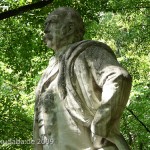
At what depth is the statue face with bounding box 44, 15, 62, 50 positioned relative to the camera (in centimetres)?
457

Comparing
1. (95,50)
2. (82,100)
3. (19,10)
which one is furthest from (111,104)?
(19,10)

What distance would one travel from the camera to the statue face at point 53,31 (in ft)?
15.0

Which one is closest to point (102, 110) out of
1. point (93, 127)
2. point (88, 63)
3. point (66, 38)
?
point (93, 127)

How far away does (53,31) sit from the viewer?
4.59 m

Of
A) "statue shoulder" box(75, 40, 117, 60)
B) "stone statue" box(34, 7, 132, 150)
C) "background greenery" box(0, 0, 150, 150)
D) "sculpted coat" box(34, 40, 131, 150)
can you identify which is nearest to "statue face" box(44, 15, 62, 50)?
"stone statue" box(34, 7, 132, 150)

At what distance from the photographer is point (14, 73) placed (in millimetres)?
10609

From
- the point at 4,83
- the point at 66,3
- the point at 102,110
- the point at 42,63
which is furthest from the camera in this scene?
the point at 4,83

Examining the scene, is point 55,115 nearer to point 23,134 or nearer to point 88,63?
point 88,63

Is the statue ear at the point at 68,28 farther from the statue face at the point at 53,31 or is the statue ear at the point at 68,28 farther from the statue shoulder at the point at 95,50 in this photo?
the statue shoulder at the point at 95,50

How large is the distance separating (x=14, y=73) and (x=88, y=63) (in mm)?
6601

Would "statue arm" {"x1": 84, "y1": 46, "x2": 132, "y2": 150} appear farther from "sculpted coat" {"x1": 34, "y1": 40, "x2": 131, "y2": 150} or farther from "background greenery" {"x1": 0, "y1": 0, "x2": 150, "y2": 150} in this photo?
"background greenery" {"x1": 0, "y1": 0, "x2": 150, "y2": 150}

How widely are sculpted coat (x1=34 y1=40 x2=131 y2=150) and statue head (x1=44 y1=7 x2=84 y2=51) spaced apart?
0.11 m

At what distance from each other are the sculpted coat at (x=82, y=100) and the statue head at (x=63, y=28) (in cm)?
11

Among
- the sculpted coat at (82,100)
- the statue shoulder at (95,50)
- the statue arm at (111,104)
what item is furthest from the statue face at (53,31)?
the statue arm at (111,104)
